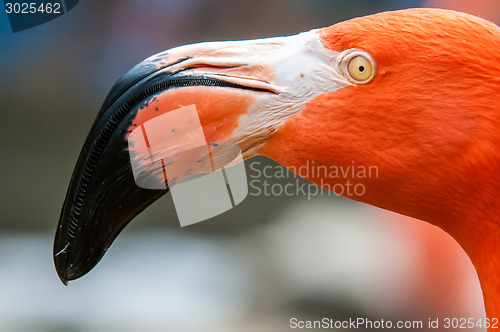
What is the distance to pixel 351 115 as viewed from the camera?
1.26 metres

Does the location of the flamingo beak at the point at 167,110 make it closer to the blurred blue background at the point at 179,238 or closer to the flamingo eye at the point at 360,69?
the flamingo eye at the point at 360,69

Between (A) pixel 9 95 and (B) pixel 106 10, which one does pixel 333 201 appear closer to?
(B) pixel 106 10

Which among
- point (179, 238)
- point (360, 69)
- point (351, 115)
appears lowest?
point (179, 238)

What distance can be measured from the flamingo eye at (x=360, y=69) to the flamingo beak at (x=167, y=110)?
69 mm

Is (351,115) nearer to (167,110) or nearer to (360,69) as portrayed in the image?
(360,69)

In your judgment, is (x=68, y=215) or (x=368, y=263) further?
(x=368, y=263)

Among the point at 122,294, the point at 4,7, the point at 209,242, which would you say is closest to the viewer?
the point at 122,294

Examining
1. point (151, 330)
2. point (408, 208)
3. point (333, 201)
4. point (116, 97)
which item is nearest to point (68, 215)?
point (116, 97)

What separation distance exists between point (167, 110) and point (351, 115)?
0.44 m

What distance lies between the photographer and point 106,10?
467 centimetres

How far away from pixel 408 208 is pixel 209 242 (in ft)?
11.2

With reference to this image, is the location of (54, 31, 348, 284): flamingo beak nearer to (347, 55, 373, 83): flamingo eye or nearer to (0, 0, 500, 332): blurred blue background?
(347, 55, 373, 83): flamingo eye

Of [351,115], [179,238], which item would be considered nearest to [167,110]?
[351,115]

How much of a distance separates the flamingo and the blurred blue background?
232 cm
